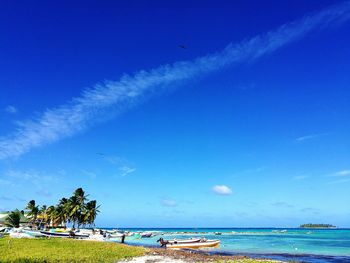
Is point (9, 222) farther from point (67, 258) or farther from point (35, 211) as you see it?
point (67, 258)

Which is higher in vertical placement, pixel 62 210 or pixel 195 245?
pixel 62 210

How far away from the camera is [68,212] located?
92688mm

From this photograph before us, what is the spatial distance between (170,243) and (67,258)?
120 feet

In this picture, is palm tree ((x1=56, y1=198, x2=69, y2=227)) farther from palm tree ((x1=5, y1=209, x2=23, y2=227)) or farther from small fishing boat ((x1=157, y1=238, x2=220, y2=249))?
small fishing boat ((x1=157, y1=238, x2=220, y2=249))

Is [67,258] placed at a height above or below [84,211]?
below

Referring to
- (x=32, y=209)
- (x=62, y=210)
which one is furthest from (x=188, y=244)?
(x=32, y=209)

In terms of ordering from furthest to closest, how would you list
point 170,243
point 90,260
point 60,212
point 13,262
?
point 60,212 < point 170,243 < point 90,260 < point 13,262

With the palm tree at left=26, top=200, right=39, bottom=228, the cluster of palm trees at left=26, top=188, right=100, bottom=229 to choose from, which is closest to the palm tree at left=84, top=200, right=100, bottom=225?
the cluster of palm trees at left=26, top=188, right=100, bottom=229

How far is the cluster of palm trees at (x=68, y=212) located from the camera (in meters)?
90.8

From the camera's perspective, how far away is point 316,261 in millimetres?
44281

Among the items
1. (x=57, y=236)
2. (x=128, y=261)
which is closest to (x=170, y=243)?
(x=57, y=236)

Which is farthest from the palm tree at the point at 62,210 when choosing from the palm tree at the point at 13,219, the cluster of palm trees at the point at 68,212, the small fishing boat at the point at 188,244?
the small fishing boat at the point at 188,244

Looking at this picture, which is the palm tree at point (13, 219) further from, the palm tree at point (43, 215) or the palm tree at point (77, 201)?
the palm tree at point (43, 215)

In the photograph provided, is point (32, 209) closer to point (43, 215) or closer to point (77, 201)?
point (43, 215)
